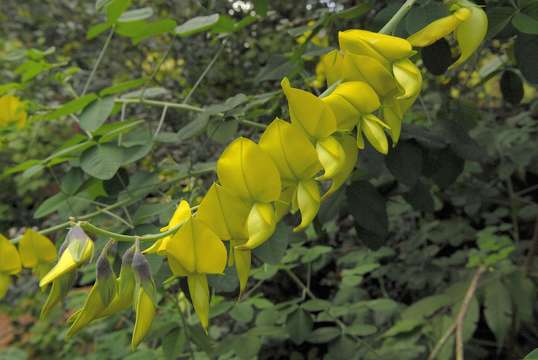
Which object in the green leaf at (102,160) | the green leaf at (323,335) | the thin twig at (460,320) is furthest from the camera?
the green leaf at (323,335)

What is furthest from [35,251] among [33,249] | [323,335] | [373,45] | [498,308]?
[498,308]

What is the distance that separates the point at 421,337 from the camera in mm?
1806

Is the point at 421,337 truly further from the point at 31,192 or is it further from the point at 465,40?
the point at 31,192

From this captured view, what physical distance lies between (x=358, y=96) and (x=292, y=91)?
0.20 ft

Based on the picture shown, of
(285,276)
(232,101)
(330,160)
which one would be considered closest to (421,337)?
(285,276)

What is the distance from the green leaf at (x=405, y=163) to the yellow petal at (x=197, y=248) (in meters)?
0.65

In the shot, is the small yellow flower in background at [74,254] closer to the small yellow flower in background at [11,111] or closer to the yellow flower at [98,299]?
the yellow flower at [98,299]

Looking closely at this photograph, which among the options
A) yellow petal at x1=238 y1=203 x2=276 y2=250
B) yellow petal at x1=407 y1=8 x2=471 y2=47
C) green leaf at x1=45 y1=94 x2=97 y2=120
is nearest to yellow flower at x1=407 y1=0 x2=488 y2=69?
yellow petal at x1=407 y1=8 x2=471 y2=47

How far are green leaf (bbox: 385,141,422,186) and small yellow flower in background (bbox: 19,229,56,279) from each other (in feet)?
2.04

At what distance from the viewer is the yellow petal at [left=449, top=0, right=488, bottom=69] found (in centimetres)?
53

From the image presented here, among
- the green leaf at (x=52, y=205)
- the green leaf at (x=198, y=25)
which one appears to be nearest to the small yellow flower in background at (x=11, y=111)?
the green leaf at (x=52, y=205)

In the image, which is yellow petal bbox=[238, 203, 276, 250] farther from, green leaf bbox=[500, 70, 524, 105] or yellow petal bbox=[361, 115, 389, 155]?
green leaf bbox=[500, 70, 524, 105]

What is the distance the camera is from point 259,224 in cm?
46

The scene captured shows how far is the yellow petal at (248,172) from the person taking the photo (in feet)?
1.48
